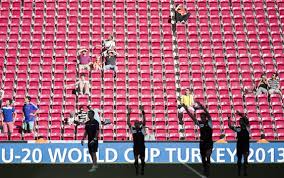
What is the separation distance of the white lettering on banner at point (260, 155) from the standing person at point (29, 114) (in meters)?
8.64

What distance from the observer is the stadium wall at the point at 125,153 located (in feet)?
68.6

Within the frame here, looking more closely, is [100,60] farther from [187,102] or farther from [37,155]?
[37,155]

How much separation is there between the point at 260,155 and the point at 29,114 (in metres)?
8.91

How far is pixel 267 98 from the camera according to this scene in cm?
2588

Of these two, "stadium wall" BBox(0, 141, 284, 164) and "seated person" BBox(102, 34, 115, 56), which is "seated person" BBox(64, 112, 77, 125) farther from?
"seated person" BBox(102, 34, 115, 56)

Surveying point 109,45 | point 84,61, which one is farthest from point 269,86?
point 84,61

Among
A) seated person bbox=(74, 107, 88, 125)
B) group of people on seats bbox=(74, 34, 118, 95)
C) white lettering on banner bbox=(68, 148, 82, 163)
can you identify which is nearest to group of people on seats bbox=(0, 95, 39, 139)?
seated person bbox=(74, 107, 88, 125)

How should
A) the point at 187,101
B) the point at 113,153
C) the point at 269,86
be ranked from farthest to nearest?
the point at 269,86 → the point at 187,101 → the point at 113,153

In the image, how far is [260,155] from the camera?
21203mm

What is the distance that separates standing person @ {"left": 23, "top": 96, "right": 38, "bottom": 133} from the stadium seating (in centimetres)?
41

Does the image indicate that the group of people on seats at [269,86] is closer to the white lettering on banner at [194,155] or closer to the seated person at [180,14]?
the seated person at [180,14]

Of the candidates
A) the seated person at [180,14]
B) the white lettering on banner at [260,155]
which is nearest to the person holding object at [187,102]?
the white lettering on banner at [260,155]

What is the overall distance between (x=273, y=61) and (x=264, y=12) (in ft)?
11.1

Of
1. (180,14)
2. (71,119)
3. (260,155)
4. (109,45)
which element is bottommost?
(260,155)
